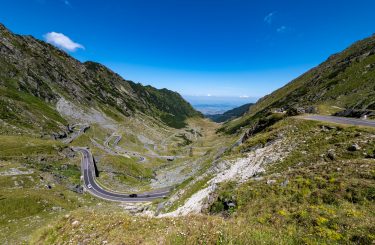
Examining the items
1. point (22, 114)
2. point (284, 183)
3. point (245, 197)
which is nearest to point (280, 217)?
point (245, 197)

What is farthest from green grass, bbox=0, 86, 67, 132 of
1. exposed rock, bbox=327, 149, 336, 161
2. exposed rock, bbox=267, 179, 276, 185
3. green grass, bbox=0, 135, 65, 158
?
exposed rock, bbox=327, 149, 336, 161

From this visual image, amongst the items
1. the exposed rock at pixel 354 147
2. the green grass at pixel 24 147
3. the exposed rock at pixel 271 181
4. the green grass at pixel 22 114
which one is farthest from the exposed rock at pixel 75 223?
the green grass at pixel 22 114

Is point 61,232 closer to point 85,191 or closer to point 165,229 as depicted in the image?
point 165,229

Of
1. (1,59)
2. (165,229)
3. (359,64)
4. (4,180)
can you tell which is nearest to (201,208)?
(165,229)

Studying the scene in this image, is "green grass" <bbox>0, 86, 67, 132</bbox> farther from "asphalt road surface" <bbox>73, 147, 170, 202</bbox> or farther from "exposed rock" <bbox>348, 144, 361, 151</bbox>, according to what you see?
"exposed rock" <bbox>348, 144, 361, 151</bbox>

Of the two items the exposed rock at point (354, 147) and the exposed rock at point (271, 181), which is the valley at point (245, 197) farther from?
the exposed rock at point (354, 147)

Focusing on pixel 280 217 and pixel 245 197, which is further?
pixel 245 197

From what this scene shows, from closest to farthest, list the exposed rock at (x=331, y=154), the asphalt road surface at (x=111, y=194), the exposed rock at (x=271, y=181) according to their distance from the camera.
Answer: the exposed rock at (x=271, y=181)
the exposed rock at (x=331, y=154)
the asphalt road surface at (x=111, y=194)

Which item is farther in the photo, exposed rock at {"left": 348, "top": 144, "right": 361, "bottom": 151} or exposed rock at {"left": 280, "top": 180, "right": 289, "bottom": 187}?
exposed rock at {"left": 348, "top": 144, "right": 361, "bottom": 151}

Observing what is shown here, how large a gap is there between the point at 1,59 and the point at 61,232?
20332cm

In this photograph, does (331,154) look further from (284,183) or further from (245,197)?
(245,197)

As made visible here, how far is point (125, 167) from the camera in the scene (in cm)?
10444

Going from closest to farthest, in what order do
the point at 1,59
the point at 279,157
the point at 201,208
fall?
the point at 201,208 → the point at 279,157 → the point at 1,59

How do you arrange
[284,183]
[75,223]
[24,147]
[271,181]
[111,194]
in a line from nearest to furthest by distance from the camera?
[75,223] < [284,183] < [271,181] < [111,194] < [24,147]
